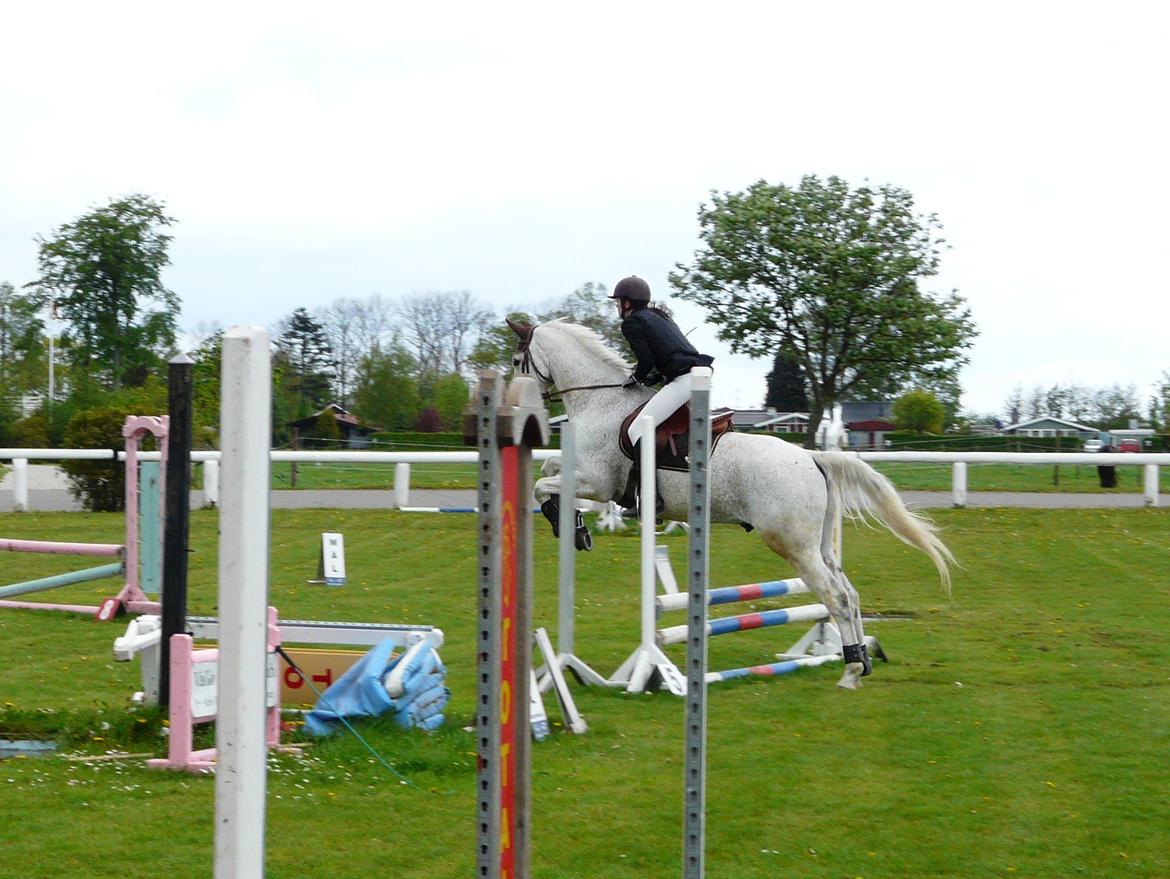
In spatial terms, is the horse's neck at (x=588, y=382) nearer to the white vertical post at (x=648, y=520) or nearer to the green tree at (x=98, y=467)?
the white vertical post at (x=648, y=520)

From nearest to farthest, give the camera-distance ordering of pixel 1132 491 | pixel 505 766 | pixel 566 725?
pixel 505 766 → pixel 566 725 → pixel 1132 491

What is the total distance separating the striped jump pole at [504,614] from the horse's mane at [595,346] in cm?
532

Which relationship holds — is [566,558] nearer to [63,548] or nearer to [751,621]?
[751,621]

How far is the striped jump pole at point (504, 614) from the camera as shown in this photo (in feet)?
7.67

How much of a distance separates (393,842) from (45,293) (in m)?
47.8

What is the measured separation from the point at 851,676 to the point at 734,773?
2228 millimetres

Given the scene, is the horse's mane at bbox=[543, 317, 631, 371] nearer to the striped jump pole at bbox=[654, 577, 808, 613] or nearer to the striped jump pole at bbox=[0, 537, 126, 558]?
the striped jump pole at bbox=[654, 577, 808, 613]

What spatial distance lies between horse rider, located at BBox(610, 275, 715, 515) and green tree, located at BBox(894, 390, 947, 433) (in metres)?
39.8

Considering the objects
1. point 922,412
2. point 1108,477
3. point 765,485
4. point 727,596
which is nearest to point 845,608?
point 727,596

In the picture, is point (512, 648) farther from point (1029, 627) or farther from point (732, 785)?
point (1029, 627)

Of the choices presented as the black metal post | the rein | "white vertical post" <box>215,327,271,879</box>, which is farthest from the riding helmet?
"white vertical post" <box>215,327,271,879</box>

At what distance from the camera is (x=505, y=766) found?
97.9 inches

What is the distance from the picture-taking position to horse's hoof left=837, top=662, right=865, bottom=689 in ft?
23.5

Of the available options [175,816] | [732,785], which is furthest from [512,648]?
[732,785]
